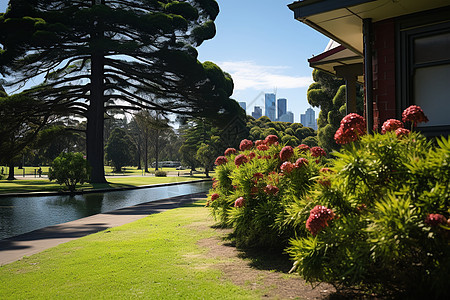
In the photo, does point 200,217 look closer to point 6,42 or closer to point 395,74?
point 395,74

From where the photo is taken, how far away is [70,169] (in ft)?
71.8

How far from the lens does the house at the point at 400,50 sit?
4895 mm

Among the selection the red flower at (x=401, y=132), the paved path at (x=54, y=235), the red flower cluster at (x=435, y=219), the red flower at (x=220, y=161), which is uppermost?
the red flower at (x=401, y=132)

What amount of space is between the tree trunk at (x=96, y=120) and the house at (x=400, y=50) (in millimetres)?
27516

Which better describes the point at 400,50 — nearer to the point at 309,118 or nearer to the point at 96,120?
the point at 96,120

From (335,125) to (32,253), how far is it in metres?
24.4

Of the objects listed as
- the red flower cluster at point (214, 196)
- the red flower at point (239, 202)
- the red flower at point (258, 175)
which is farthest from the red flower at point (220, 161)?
the red flower at point (239, 202)

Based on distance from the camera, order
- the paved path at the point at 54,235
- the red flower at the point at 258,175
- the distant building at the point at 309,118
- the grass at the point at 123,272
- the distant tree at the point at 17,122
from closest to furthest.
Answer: the grass at the point at 123,272 < the red flower at the point at 258,175 < the paved path at the point at 54,235 < the distant tree at the point at 17,122 < the distant building at the point at 309,118

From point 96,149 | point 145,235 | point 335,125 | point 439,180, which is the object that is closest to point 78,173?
point 96,149

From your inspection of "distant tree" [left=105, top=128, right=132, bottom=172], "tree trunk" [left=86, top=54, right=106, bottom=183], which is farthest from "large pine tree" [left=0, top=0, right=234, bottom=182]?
"distant tree" [left=105, top=128, right=132, bottom=172]

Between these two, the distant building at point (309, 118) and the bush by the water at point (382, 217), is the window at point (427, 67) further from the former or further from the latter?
the distant building at point (309, 118)

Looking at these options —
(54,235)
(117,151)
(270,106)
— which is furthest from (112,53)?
(270,106)

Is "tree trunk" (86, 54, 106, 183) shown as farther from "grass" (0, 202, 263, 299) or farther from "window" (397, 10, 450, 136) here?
"window" (397, 10, 450, 136)

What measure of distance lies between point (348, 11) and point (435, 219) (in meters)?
3.50
